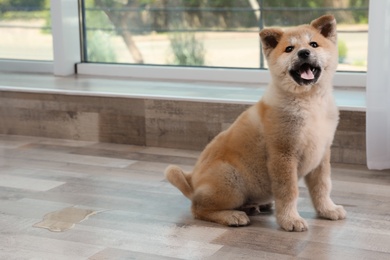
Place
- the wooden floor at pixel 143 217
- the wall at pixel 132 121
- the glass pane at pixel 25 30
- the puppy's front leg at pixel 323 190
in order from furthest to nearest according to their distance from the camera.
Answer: the glass pane at pixel 25 30, the wall at pixel 132 121, the puppy's front leg at pixel 323 190, the wooden floor at pixel 143 217

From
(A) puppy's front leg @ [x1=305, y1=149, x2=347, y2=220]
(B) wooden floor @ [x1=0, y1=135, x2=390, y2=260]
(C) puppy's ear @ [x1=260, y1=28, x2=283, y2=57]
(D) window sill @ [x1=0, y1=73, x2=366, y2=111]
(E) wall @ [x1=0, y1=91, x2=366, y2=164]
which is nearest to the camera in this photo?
(B) wooden floor @ [x1=0, y1=135, x2=390, y2=260]

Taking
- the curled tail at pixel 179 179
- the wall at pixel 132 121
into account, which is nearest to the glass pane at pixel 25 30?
the wall at pixel 132 121

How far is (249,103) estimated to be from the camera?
2.96 m

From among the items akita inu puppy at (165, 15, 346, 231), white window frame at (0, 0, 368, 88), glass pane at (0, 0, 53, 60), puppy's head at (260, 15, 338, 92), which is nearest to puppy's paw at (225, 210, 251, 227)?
akita inu puppy at (165, 15, 346, 231)

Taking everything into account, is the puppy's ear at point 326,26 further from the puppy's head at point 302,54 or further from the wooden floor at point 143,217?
the wooden floor at point 143,217

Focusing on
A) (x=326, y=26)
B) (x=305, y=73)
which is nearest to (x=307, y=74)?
(x=305, y=73)

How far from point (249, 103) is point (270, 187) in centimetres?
88

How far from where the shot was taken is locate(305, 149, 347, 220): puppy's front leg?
219cm

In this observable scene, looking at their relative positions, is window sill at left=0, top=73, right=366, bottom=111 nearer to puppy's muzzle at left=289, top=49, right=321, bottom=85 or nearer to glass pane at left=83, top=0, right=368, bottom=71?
glass pane at left=83, top=0, right=368, bottom=71

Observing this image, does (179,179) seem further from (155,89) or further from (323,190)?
(155,89)

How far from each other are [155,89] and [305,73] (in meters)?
1.45

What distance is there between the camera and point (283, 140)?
207cm

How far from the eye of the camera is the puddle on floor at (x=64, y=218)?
2.21 m

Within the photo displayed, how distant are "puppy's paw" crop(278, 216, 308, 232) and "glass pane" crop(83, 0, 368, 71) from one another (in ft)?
4.94
